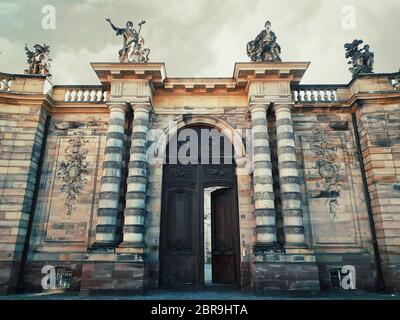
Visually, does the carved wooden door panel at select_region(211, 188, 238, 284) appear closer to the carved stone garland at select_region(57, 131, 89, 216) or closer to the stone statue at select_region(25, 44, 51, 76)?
the carved stone garland at select_region(57, 131, 89, 216)

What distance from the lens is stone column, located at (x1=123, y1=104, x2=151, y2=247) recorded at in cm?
988

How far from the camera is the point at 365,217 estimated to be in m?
10.8

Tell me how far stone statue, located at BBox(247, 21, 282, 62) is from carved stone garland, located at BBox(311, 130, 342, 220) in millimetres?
3481

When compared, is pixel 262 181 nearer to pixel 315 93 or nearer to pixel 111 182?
pixel 315 93

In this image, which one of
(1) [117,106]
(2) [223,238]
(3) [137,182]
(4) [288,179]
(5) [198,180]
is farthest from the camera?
(5) [198,180]

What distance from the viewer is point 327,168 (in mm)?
11367

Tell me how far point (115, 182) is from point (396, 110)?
1090cm

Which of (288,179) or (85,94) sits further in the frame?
(85,94)

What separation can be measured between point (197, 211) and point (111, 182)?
10.9 ft

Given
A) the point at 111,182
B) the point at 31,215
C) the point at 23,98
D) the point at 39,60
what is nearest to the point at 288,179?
the point at 111,182

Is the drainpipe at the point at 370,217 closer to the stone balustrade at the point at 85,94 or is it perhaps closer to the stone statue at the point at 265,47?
the stone statue at the point at 265,47

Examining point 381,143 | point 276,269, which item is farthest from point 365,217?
point 276,269

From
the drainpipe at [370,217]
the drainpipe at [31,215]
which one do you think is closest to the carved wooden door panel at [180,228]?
the drainpipe at [31,215]

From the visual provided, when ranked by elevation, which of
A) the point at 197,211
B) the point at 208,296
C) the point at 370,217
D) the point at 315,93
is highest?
the point at 315,93
